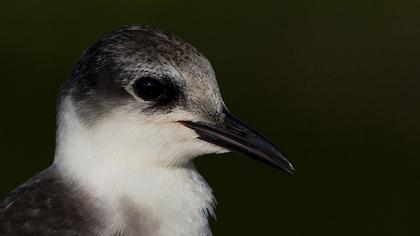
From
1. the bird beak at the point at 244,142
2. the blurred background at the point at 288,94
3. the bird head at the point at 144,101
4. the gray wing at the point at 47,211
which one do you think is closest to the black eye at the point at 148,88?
the bird head at the point at 144,101

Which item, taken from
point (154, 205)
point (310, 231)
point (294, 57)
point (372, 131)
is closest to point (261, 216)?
point (310, 231)

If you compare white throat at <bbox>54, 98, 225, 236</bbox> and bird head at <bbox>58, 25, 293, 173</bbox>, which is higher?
bird head at <bbox>58, 25, 293, 173</bbox>

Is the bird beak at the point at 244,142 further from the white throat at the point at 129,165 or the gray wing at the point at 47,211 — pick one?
the gray wing at the point at 47,211

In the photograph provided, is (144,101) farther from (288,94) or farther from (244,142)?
(288,94)

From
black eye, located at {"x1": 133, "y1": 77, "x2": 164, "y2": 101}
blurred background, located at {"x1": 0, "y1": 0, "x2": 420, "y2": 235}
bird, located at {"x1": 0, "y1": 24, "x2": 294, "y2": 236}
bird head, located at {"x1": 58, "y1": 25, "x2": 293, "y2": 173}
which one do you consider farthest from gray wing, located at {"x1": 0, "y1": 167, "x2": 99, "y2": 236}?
blurred background, located at {"x1": 0, "y1": 0, "x2": 420, "y2": 235}

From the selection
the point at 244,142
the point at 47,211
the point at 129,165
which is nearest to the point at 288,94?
the point at 244,142

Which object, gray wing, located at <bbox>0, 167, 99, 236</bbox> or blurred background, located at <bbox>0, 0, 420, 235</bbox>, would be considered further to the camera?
blurred background, located at <bbox>0, 0, 420, 235</bbox>

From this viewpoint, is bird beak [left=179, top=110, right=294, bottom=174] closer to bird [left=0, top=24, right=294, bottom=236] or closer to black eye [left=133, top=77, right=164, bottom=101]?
bird [left=0, top=24, right=294, bottom=236]
